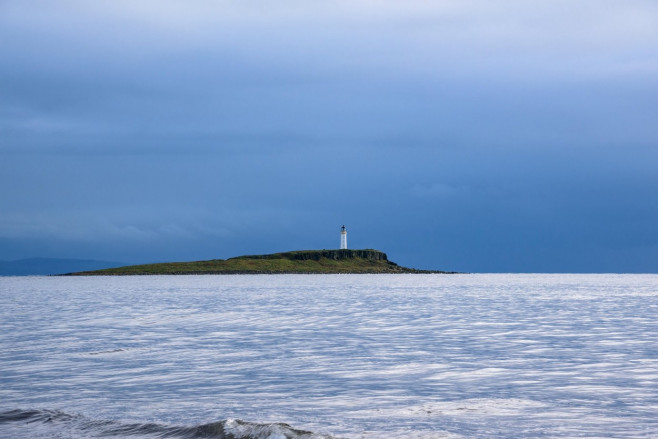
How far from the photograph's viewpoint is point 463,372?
24297 mm

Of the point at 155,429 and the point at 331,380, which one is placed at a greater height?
the point at 331,380

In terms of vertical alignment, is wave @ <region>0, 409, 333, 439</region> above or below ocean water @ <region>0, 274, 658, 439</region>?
below

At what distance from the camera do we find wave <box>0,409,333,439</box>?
610 inches

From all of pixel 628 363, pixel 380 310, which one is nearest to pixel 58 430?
pixel 628 363

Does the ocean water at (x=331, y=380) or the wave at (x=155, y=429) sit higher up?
the ocean water at (x=331, y=380)

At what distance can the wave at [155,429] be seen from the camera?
15.5m

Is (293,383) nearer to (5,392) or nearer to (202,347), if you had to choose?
(5,392)

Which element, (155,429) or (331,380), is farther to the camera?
(331,380)

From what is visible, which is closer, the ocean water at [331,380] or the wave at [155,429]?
the wave at [155,429]

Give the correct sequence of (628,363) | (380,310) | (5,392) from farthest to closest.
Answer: (380,310)
(628,363)
(5,392)

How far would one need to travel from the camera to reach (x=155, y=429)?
16281 mm

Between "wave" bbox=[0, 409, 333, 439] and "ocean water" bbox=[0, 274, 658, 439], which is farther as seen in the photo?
"ocean water" bbox=[0, 274, 658, 439]

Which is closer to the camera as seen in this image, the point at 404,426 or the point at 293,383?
the point at 404,426

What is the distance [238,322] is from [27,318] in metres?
16.0
